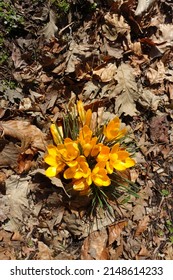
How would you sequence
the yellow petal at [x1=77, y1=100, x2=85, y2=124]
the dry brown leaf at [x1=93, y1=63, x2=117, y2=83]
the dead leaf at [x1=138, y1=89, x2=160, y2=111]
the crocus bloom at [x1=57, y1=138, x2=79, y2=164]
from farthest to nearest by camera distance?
the dead leaf at [x1=138, y1=89, x2=160, y2=111] < the dry brown leaf at [x1=93, y1=63, x2=117, y2=83] < the yellow petal at [x1=77, y1=100, x2=85, y2=124] < the crocus bloom at [x1=57, y1=138, x2=79, y2=164]

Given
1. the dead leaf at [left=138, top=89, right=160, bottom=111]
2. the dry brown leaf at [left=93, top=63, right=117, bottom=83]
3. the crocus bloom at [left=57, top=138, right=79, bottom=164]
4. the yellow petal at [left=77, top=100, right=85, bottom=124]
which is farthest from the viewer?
the dead leaf at [left=138, top=89, right=160, bottom=111]

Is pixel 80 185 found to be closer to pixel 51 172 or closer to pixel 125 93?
pixel 51 172

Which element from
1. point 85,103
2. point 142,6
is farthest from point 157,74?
point 85,103

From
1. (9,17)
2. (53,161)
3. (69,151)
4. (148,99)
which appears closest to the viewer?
(69,151)

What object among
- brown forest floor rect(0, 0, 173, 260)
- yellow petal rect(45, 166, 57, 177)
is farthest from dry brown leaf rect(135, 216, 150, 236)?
yellow petal rect(45, 166, 57, 177)

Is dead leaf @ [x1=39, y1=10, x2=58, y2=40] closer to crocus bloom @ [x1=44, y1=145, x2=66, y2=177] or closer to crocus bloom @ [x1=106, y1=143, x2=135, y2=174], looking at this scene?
crocus bloom @ [x1=44, y1=145, x2=66, y2=177]

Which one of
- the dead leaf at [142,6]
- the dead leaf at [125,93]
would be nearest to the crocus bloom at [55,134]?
the dead leaf at [125,93]

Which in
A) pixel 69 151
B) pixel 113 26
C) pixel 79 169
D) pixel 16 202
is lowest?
pixel 16 202
